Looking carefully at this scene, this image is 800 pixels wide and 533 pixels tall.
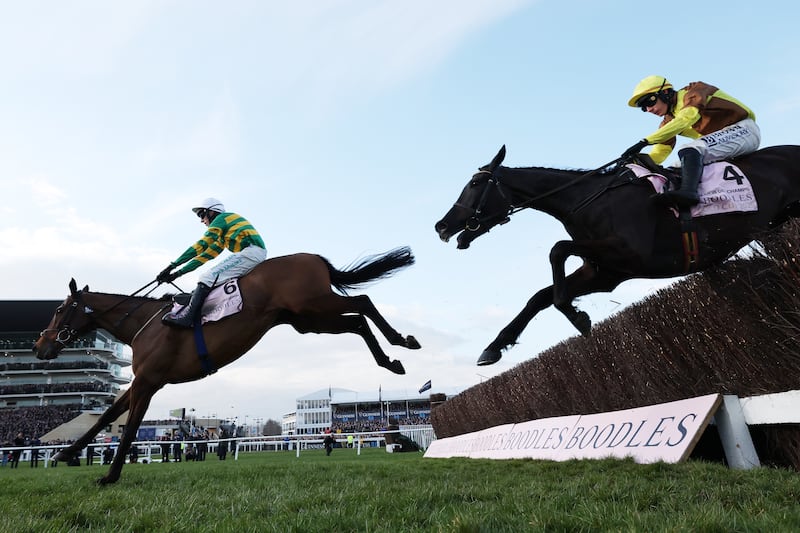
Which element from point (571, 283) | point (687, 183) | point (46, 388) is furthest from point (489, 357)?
point (46, 388)

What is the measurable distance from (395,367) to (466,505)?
2.80 m

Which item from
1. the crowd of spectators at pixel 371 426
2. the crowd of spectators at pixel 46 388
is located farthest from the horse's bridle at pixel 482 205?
the crowd of spectators at pixel 46 388

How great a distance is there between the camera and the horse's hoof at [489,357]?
184 inches

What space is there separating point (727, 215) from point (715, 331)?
119cm

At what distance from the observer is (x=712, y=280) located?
16.2 ft

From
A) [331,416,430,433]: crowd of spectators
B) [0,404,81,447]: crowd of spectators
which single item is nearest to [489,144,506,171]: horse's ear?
[331,416,430,433]: crowd of spectators

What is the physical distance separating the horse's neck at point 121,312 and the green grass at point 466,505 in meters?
2.31

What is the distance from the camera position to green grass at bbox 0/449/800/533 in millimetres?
2486

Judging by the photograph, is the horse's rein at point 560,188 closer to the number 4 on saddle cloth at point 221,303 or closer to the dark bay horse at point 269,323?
the dark bay horse at point 269,323

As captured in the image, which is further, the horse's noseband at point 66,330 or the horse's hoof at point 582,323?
the horse's noseband at point 66,330

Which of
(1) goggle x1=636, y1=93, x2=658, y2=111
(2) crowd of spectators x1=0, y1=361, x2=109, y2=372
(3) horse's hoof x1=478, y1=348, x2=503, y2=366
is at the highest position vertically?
(2) crowd of spectators x1=0, y1=361, x2=109, y2=372

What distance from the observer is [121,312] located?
6969 mm

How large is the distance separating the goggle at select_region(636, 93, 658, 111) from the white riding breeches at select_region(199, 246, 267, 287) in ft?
13.4

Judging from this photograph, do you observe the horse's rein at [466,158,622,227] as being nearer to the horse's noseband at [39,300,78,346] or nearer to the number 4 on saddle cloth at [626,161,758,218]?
the number 4 on saddle cloth at [626,161,758,218]
